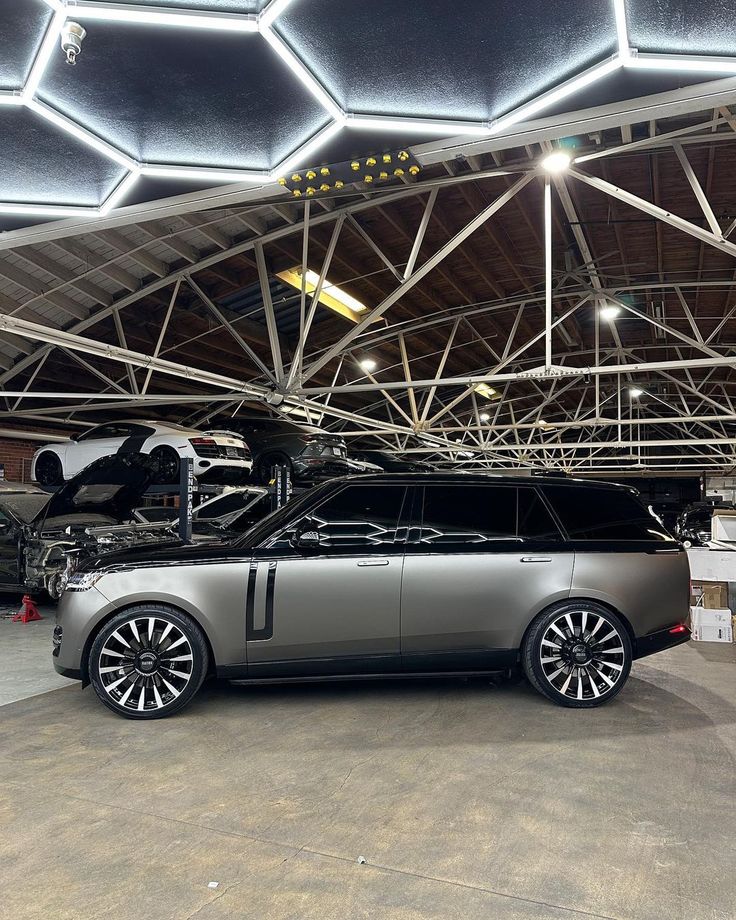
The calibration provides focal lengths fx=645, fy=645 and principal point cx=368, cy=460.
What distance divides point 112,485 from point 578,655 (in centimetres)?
807

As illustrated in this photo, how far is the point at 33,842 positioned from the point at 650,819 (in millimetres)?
2654

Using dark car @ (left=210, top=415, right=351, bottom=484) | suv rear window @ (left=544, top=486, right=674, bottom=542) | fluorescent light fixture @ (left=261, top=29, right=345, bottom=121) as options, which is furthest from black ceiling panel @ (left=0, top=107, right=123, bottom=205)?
dark car @ (left=210, top=415, right=351, bottom=484)

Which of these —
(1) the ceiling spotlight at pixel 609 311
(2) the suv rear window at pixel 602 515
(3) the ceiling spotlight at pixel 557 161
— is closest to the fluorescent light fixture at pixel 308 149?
(2) the suv rear window at pixel 602 515

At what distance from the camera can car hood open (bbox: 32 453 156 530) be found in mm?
9734

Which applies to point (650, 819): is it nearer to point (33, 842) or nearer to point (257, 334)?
point (33, 842)

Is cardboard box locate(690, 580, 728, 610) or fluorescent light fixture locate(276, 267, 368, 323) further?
fluorescent light fixture locate(276, 267, 368, 323)

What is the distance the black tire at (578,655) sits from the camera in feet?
14.8

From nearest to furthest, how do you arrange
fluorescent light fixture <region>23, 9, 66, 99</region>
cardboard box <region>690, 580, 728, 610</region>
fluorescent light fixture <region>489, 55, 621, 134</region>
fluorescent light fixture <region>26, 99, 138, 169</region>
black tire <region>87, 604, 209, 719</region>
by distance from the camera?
fluorescent light fixture <region>23, 9, 66, 99</region> → fluorescent light fixture <region>489, 55, 621, 134</region> → fluorescent light fixture <region>26, 99, 138, 169</region> → black tire <region>87, 604, 209, 719</region> → cardboard box <region>690, 580, 728, 610</region>

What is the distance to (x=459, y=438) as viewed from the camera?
1138 inches

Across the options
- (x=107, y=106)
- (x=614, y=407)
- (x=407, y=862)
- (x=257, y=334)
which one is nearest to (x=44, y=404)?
(x=257, y=334)

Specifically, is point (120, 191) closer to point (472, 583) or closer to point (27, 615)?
point (472, 583)

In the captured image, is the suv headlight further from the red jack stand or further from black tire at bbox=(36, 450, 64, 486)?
black tire at bbox=(36, 450, 64, 486)

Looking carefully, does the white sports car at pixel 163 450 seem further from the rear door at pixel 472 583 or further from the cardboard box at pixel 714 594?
the cardboard box at pixel 714 594

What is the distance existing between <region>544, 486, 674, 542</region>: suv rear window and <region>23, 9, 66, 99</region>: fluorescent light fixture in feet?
13.8
